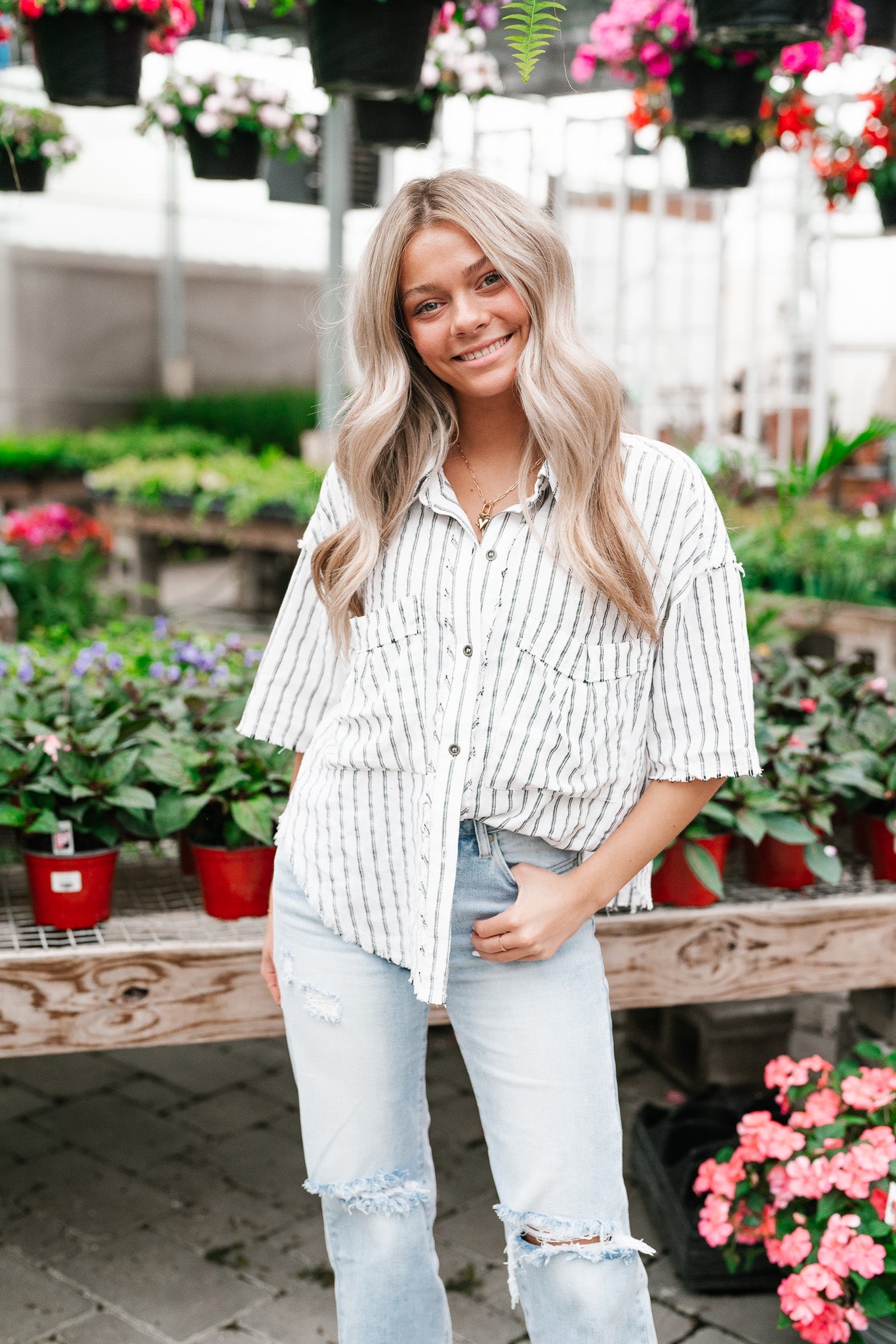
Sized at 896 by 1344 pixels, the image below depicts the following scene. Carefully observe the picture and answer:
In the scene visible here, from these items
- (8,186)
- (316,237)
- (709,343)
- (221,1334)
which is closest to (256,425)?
(316,237)

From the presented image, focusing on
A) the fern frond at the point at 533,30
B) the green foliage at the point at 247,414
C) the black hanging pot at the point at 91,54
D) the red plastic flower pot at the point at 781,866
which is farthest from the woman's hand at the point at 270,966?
the green foliage at the point at 247,414

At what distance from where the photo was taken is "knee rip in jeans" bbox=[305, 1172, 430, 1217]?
1.43 metres

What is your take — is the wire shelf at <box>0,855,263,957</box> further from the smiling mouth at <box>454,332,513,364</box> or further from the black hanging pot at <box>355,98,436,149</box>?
the black hanging pot at <box>355,98,436,149</box>

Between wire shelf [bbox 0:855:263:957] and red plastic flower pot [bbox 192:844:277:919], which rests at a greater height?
red plastic flower pot [bbox 192:844:277:919]

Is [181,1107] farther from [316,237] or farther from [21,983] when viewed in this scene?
[316,237]

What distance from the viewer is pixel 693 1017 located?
2.68m

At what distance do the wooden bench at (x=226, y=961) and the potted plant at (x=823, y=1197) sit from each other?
0.17 metres

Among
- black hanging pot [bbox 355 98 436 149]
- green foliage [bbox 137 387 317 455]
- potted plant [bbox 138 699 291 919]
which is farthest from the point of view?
green foliage [bbox 137 387 317 455]

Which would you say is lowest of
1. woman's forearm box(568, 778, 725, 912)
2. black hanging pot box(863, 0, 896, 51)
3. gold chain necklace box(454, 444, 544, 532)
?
woman's forearm box(568, 778, 725, 912)

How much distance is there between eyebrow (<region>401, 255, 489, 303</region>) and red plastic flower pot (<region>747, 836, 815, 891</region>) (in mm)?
1145

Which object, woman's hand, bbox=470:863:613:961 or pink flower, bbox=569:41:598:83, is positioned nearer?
woman's hand, bbox=470:863:613:961

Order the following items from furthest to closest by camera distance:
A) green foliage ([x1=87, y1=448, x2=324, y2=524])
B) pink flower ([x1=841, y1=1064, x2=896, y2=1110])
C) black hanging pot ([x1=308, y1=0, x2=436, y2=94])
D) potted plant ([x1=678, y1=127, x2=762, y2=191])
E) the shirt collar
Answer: green foliage ([x1=87, y1=448, x2=324, y2=524]) → potted plant ([x1=678, y1=127, x2=762, y2=191]) → black hanging pot ([x1=308, y1=0, x2=436, y2=94]) → pink flower ([x1=841, y1=1064, x2=896, y2=1110]) → the shirt collar

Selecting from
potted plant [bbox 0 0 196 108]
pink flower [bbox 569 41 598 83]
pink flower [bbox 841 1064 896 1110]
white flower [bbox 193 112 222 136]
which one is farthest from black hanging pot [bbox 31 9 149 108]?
pink flower [bbox 841 1064 896 1110]

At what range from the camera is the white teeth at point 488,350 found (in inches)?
53.5
